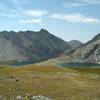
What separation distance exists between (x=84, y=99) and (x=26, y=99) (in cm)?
708

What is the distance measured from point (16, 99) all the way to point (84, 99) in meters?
7.94

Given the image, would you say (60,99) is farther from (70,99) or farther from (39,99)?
(39,99)

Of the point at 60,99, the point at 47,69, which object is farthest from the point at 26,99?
the point at 47,69

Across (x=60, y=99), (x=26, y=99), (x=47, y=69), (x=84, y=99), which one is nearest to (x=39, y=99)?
(x=26, y=99)

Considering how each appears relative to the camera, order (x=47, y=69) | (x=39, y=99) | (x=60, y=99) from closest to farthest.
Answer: (x=39, y=99), (x=60, y=99), (x=47, y=69)

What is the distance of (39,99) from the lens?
3136 cm

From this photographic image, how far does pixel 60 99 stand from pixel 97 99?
4.15 m

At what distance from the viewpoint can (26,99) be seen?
31625 millimetres

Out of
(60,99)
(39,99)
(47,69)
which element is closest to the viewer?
(39,99)

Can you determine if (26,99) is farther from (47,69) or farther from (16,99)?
(47,69)

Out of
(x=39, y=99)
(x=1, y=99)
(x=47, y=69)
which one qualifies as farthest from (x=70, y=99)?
(x=47, y=69)

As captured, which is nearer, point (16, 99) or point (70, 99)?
point (16, 99)

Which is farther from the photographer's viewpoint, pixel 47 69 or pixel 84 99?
pixel 47 69

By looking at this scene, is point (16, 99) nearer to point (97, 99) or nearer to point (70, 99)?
point (70, 99)
